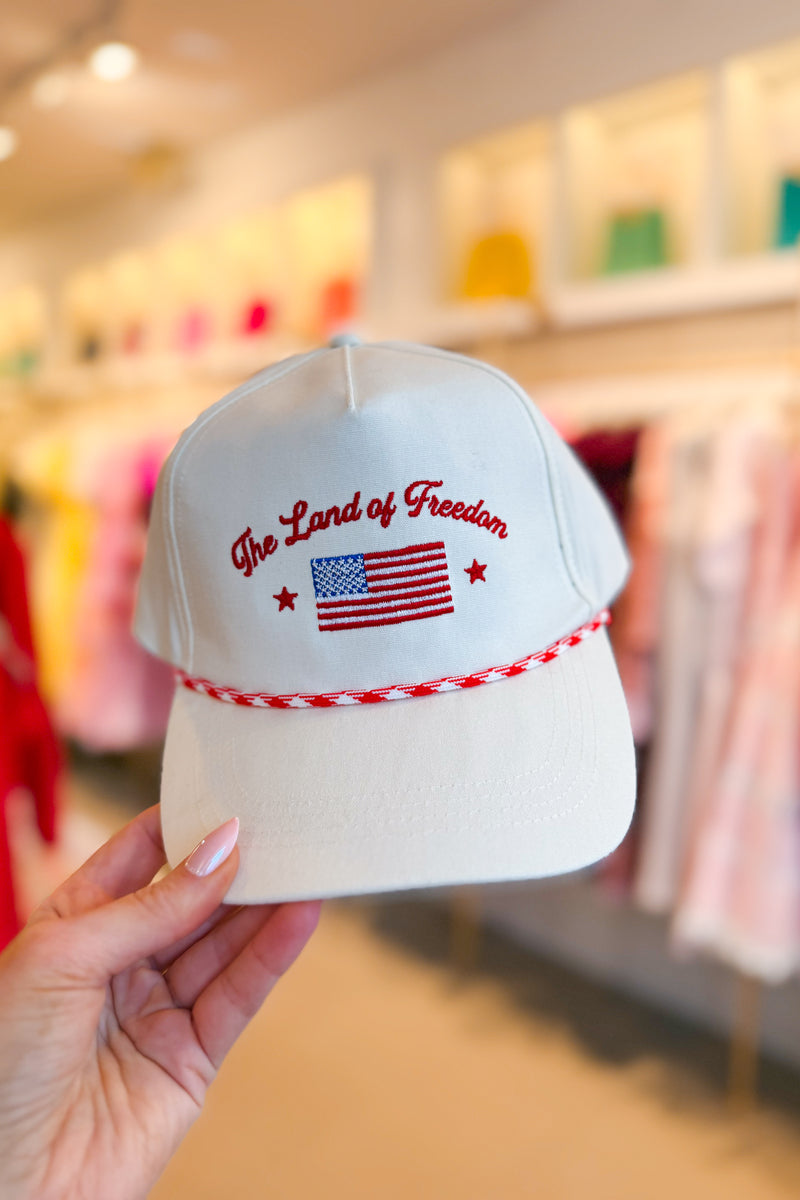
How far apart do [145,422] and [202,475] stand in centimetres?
212

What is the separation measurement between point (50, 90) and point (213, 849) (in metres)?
1.98

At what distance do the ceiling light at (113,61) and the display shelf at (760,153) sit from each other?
3.97 ft

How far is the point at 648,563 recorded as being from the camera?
1371mm

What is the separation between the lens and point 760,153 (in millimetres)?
1536

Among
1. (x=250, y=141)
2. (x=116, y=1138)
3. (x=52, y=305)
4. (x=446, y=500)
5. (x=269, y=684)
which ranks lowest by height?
(x=116, y=1138)

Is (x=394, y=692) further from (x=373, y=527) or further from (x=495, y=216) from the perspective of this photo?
(x=495, y=216)

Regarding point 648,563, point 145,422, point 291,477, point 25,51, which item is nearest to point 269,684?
point 291,477

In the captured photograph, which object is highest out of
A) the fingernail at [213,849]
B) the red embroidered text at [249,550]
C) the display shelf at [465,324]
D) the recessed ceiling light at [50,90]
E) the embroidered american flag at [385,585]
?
the recessed ceiling light at [50,90]

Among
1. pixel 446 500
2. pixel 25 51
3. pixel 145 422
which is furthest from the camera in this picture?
pixel 145 422

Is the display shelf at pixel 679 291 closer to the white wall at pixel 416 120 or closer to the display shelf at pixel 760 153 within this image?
the display shelf at pixel 760 153

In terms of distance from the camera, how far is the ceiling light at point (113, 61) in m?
1.83

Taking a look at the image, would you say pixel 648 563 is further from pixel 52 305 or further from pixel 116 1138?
pixel 52 305

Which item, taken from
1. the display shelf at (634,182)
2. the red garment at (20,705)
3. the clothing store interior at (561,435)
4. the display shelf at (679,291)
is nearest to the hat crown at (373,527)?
the clothing store interior at (561,435)

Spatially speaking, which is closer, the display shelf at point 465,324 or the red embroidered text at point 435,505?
the red embroidered text at point 435,505
